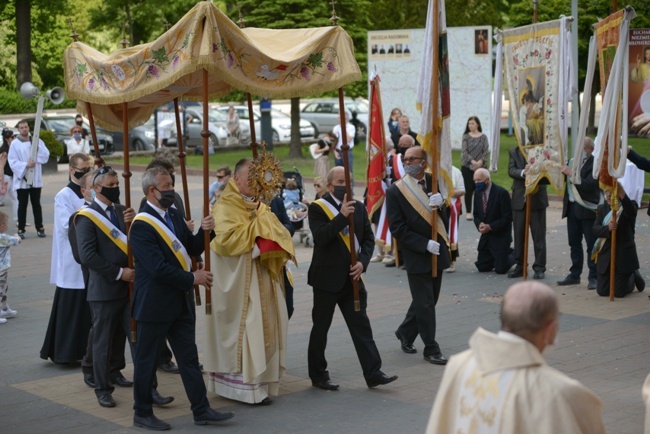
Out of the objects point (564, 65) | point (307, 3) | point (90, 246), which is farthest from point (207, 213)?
point (307, 3)

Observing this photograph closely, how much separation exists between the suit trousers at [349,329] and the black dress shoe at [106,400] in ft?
5.37

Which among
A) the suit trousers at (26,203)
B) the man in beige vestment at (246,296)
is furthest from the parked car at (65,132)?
the man in beige vestment at (246,296)

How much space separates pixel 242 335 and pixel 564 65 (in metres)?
6.01

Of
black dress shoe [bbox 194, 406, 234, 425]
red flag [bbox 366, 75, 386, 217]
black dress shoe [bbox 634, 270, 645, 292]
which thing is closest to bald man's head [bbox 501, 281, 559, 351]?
black dress shoe [bbox 194, 406, 234, 425]

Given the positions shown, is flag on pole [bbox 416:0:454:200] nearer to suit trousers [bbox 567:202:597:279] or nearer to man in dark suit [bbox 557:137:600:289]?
man in dark suit [bbox 557:137:600:289]

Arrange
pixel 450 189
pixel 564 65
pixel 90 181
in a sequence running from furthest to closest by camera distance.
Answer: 1. pixel 564 65
2. pixel 450 189
3. pixel 90 181

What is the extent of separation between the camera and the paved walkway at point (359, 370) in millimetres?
7781

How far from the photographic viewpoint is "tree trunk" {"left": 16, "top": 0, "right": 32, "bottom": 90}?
119ft

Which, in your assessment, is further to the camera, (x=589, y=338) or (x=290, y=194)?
(x=290, y=194)

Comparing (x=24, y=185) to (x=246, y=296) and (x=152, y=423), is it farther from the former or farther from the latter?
(x=152, y=423)

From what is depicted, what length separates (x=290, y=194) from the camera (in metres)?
16.7

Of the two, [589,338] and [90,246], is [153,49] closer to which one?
[90,246]

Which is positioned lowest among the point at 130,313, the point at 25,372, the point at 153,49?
the point at 25,372

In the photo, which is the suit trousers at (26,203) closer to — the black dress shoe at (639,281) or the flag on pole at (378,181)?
the flag on pole at (378,181)
